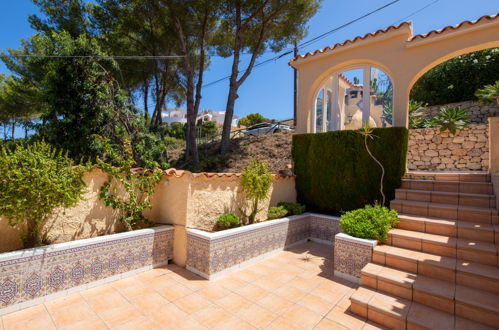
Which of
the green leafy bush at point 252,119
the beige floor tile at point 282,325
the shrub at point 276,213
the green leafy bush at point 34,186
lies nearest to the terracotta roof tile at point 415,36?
the shrub at point 276,213

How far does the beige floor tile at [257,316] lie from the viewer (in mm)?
3018

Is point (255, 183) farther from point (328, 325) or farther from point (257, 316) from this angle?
point (328, 325)

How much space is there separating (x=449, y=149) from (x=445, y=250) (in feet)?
21.2

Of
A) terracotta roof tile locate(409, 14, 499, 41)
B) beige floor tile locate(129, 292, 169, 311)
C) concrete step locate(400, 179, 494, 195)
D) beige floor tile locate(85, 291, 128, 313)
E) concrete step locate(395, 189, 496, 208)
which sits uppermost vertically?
terracotta roof tile locate(409, 14, 499, 41)

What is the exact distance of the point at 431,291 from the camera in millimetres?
3090

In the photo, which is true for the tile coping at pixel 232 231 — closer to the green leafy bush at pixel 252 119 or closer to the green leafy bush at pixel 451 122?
the green leafy bush at pixel 451 122

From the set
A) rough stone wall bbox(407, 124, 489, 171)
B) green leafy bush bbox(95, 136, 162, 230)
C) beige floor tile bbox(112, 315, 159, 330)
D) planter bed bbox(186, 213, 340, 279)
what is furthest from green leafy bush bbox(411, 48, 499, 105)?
beige floor tile bbox(112, 315, 159, 330)

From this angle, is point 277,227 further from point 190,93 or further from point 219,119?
point 219,119

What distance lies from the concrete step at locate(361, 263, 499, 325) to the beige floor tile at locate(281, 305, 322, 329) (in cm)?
101

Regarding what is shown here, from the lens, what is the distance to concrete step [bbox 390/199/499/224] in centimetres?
414

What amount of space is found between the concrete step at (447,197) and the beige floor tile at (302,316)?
3387 millimetres

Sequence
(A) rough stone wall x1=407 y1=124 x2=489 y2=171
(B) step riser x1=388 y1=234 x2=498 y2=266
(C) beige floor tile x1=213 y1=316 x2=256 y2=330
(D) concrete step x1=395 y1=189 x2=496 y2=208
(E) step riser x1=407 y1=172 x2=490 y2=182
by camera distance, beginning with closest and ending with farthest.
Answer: (C) beige floor tile x1=213 y1=316 x2=256 y2=330, (B) step riser x1=388 y1=234 x2=498 y2=266, (D) concrete step x1=395 y1=189 x2=496 y2=208, (E) step riser x1=407 y1=172 x2=490 y2=182, (A) rough stone wall x1=407 y1=124 x2=489 y2=171

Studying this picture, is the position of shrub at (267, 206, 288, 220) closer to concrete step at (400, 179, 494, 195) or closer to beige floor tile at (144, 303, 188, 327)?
concrete step at (400, 179, 494, 195)

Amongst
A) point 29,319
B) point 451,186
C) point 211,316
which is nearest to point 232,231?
point 211,316
